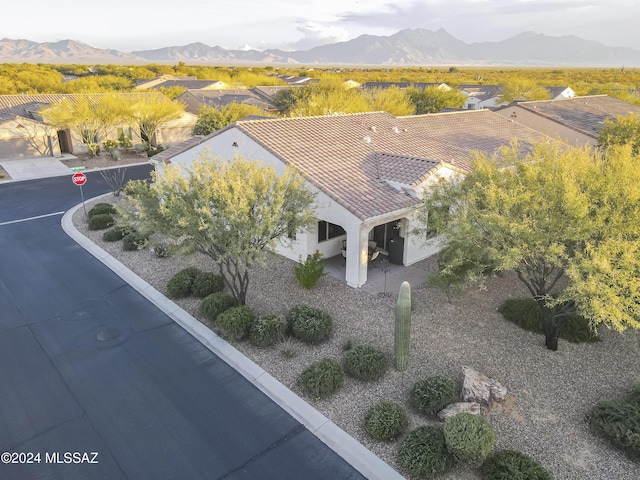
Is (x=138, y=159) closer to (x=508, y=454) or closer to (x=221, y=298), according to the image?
(x=221, y=298)

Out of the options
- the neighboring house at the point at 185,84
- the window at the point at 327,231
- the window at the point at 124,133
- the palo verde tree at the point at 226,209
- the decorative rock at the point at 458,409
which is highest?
the neighboring house at the point at 185,84

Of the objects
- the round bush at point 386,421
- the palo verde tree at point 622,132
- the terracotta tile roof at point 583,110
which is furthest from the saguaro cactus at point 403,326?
the terracotta tile roof at point 583,110

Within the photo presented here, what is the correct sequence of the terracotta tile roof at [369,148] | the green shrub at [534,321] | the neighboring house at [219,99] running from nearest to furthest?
the green shrub at [534,321], the terracotta tile roof at [369,148], the neighboring house at [219,99]

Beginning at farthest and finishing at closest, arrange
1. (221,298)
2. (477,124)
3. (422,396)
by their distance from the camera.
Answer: (477,124) → (221,298) → (422,396)

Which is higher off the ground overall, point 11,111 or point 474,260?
point 11,111

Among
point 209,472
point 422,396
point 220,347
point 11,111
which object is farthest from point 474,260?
point 11,111

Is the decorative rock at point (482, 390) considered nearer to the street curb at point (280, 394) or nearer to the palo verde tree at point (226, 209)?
the street curb at point (280, 394)

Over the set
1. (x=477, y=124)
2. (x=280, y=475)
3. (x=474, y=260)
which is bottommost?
(x=280, y=475)
